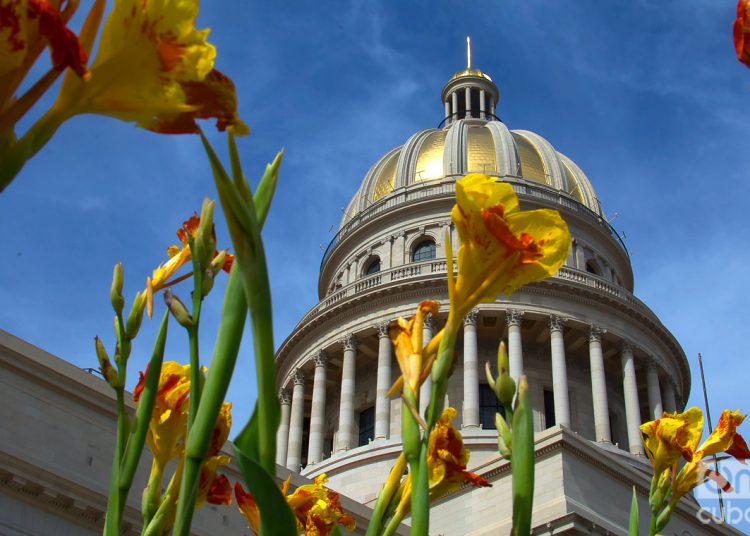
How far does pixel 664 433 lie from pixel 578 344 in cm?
4769

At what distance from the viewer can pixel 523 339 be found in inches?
1977

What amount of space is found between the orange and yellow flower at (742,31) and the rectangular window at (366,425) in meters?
46.1

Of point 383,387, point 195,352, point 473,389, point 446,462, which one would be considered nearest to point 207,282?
point 195,352

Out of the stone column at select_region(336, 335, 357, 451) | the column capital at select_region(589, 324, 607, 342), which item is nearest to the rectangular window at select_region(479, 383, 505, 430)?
the column capital at select_region(589, 324, 607, 342)

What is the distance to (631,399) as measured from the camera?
47906 mm

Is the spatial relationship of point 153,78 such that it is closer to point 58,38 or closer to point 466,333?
point 58,38

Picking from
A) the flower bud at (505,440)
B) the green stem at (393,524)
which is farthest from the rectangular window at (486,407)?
the flower bud at (505,440)

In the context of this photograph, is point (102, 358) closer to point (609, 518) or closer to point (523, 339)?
point (609, 518)

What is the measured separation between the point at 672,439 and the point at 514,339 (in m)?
44.5

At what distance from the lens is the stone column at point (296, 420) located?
50031mm

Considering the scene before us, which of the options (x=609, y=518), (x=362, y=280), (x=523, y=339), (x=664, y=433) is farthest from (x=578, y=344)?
(x=664, y=433)

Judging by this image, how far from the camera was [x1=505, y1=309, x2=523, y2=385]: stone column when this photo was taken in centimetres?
4615

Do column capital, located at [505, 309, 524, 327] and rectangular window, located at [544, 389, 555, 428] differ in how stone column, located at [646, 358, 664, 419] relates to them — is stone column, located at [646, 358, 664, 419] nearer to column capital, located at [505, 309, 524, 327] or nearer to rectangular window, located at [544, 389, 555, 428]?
rectangular window, located at [544, 389, 555, 428]

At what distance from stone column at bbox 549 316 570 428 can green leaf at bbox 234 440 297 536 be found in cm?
4418
